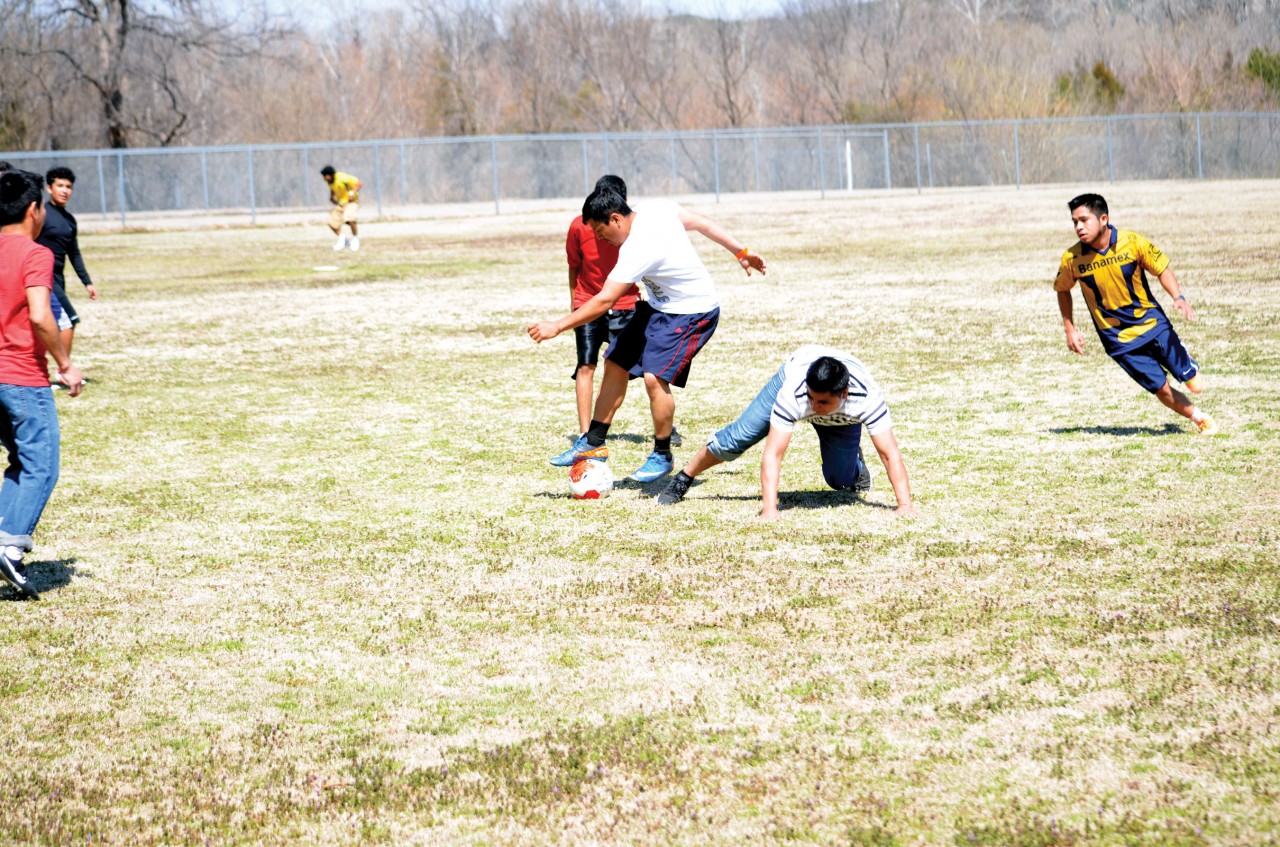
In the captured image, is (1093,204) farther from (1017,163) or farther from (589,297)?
(1017,163)

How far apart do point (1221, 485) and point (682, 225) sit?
10.3 ft

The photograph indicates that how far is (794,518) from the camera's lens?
22.3 ft

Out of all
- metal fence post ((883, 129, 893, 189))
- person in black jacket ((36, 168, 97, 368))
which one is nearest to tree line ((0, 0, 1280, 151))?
metal fence post ((883, 129, 893, 189))

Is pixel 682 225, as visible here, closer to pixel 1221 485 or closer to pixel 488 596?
pixel 488 596

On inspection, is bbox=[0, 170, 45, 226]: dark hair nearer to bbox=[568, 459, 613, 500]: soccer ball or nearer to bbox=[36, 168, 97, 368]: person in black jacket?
bbox=[568, 459, 613, 500]: soccer ball

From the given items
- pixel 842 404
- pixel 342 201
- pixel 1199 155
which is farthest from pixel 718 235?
pixel 1199 155

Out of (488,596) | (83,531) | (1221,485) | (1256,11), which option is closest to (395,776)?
(488,596)

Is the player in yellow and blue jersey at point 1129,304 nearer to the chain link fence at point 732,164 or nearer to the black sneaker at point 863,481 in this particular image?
the black sneaker at point 863,481

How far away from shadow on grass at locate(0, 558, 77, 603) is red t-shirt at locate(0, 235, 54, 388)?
0.91 m

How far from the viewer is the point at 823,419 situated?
668 cm

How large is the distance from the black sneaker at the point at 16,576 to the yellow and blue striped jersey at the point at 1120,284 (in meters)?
6.14

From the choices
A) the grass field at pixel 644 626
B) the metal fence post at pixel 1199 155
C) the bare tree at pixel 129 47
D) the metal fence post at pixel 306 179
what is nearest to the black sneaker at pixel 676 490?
the grass field at pixel 644 626

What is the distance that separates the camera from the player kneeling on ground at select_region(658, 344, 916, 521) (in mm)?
→ 6305

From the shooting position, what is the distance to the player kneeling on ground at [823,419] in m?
6.30
